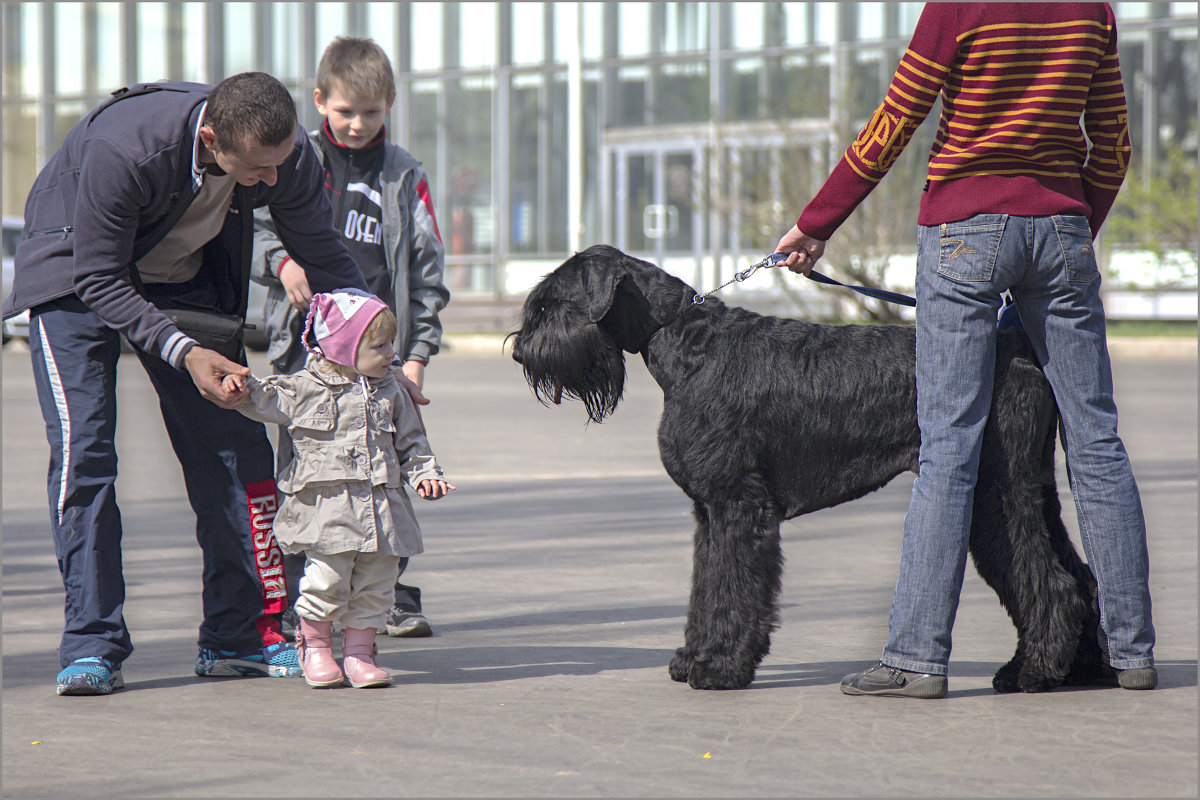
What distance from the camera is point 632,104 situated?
3002 cm

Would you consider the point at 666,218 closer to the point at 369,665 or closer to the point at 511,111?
the point at 511,111

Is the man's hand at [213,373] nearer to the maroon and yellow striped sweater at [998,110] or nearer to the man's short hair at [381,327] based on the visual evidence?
the man's short hair at [381,327]

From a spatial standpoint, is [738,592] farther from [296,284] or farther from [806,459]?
[296,284]

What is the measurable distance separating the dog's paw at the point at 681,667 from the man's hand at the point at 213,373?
145 centimetres

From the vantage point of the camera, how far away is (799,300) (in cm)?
2327

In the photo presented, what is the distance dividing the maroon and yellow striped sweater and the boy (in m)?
1.76

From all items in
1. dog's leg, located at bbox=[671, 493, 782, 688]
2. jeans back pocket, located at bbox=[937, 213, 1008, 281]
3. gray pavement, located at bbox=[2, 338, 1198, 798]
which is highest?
jeans back pocket, located at bbox=[937, 213, 1008, 281]

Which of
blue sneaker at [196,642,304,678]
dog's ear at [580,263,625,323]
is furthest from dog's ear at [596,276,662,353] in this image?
blue sneaker at [196,642,304,678]

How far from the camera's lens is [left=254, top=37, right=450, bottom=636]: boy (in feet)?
16.2

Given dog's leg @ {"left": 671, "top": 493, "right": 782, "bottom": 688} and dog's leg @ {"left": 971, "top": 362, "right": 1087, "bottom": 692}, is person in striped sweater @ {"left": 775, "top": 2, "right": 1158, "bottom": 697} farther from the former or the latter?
dog's leg @ {"left": 671, "top": 493, "right": 782, "bottom": 688}

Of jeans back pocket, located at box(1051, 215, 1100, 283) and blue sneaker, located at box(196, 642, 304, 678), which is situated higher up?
jeans back pocket, located at box(1051, 215, 1100, 283)

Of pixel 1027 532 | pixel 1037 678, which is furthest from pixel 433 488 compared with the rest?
pixel 1037 678

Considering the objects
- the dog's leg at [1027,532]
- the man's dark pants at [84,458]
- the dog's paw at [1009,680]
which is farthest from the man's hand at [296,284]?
the dog's paw at [1009,680]

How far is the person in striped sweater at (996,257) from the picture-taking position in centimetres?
377
